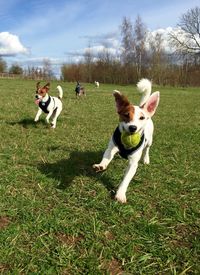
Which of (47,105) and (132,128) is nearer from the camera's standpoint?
(132,128)

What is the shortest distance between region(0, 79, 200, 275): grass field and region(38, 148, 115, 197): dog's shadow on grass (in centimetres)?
1

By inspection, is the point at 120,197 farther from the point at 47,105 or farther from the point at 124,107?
the point at 47,105

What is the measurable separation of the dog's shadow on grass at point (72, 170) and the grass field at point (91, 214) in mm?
15

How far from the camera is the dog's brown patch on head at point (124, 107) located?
4168mm

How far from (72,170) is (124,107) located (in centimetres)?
170

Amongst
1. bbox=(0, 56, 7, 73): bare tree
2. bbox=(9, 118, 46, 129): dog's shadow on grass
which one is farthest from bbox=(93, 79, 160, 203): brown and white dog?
bbox=(0, 56, 7, 73): bare tree

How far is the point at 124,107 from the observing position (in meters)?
4.25

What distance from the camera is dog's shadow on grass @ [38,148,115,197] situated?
4980 mm

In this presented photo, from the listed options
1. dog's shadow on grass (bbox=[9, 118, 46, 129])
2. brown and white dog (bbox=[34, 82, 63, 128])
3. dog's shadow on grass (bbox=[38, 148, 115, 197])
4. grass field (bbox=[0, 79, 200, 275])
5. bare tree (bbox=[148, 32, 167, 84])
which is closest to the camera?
grass field (bbox=[0, 79, 200, 275])

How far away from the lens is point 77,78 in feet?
271

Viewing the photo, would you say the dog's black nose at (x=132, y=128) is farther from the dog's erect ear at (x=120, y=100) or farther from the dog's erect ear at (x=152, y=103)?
the dog's erect ear at (x=152, y=103)

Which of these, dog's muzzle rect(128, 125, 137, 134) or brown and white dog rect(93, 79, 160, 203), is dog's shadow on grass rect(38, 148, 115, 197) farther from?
dog's muzzle rect(128, 125, 137, 134)

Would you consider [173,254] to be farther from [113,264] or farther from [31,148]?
[31,148]

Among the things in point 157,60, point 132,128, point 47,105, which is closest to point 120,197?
point 132,128
